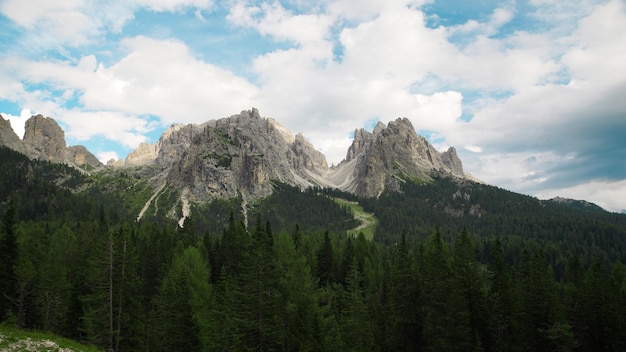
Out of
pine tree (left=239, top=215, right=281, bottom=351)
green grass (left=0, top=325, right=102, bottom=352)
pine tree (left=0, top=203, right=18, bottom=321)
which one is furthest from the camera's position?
pine tree (left=0, top=203, right=18, bottom=321)

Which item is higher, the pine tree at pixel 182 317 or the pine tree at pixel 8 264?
the pine tree at pixel 8 264

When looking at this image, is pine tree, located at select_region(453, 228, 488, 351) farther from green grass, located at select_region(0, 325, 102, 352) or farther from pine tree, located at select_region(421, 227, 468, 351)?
green grass, located at select_region(0, 325, 102, 352)

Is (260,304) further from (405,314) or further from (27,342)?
(27,342)

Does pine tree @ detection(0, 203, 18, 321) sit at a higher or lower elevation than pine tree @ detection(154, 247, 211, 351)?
higher

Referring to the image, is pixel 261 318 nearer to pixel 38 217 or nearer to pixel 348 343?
pixel 348 343

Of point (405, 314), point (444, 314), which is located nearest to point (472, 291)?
point (444, 314)

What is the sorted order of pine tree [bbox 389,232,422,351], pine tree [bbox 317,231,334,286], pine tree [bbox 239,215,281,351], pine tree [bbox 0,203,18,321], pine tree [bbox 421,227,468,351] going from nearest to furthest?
pine tree [bbox 239,215,281,351], pine tree [bbox 421,227,468,351], pine tree [bbox 0,203,18,321], pine tree [bbox 389,232,422,351], pine tree [bbox 317,231,334,286]

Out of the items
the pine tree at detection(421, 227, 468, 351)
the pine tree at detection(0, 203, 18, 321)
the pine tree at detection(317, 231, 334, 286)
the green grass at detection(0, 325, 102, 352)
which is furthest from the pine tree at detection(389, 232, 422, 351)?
the pine tree at detection(0, 203, 18, 321)

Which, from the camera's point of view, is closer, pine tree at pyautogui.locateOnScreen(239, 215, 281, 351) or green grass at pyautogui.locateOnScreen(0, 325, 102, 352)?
green grass at pyautogui.locateOnScreen(0, 325, 102, 352)

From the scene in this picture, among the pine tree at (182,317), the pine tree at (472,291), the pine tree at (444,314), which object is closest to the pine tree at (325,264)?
the pine tree at (182,317)

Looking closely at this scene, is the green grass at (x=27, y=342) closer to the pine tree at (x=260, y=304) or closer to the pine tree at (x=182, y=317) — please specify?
the pine tree at (x=182, y=317)

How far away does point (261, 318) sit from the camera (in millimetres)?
46219

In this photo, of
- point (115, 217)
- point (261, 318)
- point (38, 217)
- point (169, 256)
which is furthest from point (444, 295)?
point (38, 217)

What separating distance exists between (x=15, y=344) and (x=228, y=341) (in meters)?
18.8
